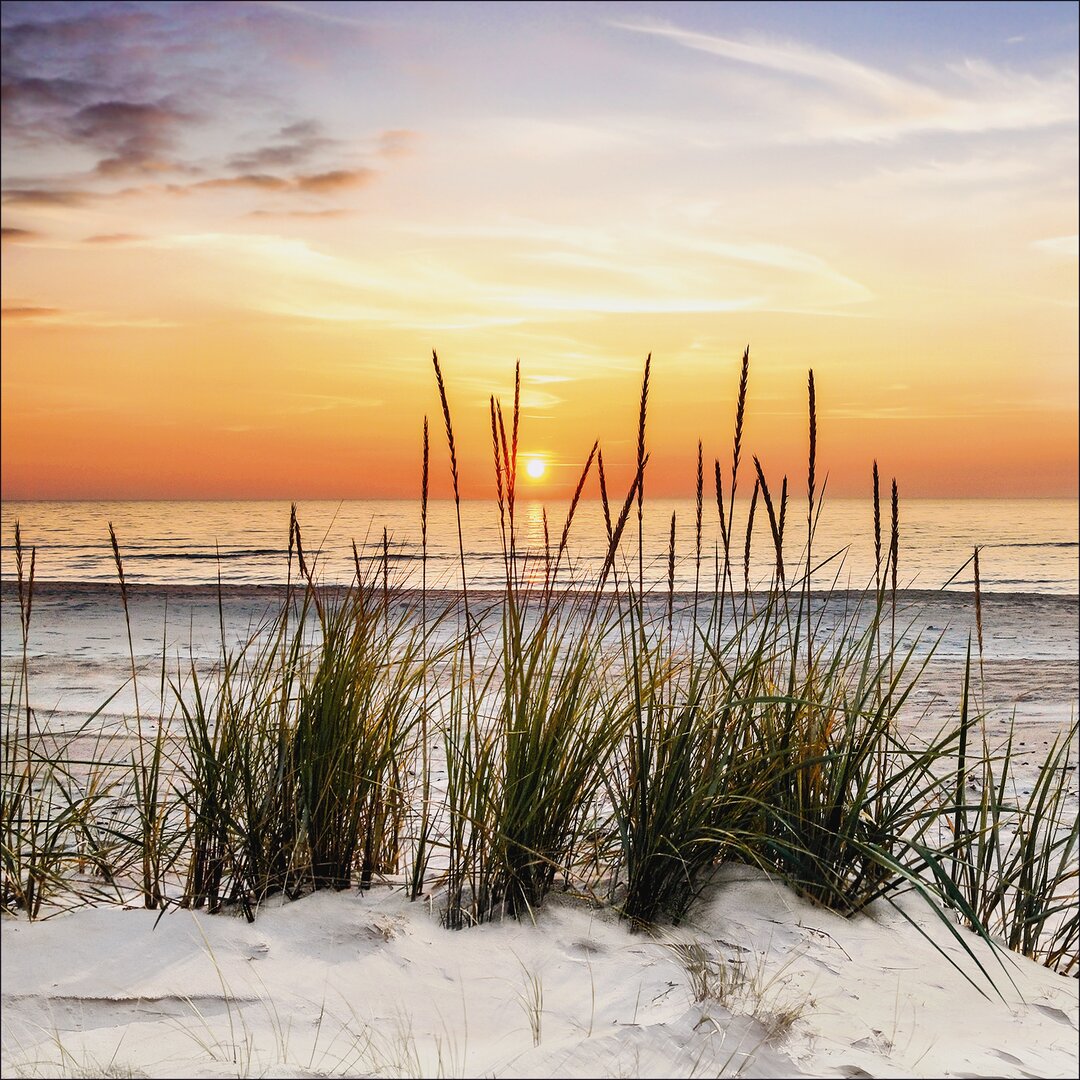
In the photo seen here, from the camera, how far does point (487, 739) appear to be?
2559 millimetres

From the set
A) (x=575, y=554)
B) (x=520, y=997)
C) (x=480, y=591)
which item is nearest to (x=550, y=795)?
(x=520, y=997)

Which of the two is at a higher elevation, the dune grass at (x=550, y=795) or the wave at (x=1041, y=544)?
the dune grass at (x=550, y=795)

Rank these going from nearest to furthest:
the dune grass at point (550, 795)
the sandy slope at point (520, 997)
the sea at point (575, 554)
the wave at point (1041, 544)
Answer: the sandy slope at point (520, 997) < the dune grass at point (550, 795) < the sea at point (575, 554) < the wave at point (1041, 544)

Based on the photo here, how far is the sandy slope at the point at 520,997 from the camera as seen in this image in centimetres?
182

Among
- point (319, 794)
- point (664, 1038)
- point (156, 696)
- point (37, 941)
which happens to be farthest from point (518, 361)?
point (156, 696)

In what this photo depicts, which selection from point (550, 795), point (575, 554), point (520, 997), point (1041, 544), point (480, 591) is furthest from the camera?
point (1041, 544)

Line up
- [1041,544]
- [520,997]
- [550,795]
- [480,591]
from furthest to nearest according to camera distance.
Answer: [1041,544], [480,591], [550,795], [520,997]

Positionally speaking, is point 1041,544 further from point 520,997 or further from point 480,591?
point 520,997

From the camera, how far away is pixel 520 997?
2.09 metres

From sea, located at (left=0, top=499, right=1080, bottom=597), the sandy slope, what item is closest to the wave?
sea, located at (left=0, top=499, right=1080, bottom=597)

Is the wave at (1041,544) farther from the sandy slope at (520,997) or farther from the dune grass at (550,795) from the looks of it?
the sandy slope at (520,997)

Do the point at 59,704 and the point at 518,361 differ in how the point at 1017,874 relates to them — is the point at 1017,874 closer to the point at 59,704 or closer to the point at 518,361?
the point at 518,361

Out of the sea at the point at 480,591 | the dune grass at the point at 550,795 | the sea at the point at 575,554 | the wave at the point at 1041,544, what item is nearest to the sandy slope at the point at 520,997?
the dune grass at the point at 550,795

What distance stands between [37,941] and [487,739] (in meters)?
1.26
